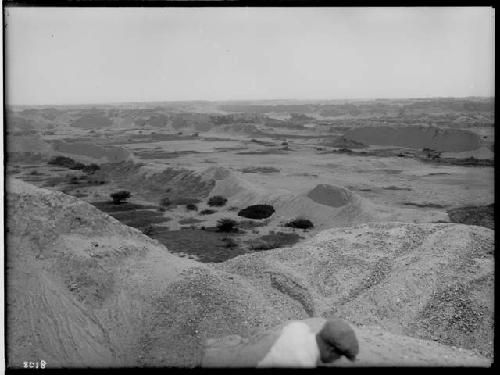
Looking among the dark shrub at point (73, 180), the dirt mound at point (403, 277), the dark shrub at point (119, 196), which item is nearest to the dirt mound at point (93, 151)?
the dark shrub at point (73, 180)

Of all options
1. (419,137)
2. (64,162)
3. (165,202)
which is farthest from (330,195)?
(419,137)

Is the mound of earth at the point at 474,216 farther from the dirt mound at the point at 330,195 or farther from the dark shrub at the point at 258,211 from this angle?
Answer: the dark shrub at the point at 258,211

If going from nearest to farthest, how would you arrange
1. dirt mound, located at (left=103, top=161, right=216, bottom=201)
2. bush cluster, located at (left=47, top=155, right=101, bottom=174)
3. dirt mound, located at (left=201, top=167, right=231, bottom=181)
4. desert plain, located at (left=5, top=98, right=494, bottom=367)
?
desert plain, located at (left=5, top=98, right=494, bottom=367) → dirt mound, located at (left=103, top=161, right=216, bottom=201) → dirt mound, located at (left=201, top=167, right=231, bottom=181) → bush cluster, located at (left=47, top=155, right=101, bottom=174)

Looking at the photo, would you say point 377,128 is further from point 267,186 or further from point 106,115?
point 106,115

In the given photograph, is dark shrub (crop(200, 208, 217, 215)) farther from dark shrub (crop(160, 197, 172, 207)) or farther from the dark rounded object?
the dark rounded object

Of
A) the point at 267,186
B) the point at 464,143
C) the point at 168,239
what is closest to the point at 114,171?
the point at 267,186

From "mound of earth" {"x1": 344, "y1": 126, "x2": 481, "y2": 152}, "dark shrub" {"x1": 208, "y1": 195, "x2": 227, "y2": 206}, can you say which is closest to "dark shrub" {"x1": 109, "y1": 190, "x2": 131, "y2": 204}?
"dark shrub" {"x1": 208, "y1": 195, "x2": 227, "y2": 206}
